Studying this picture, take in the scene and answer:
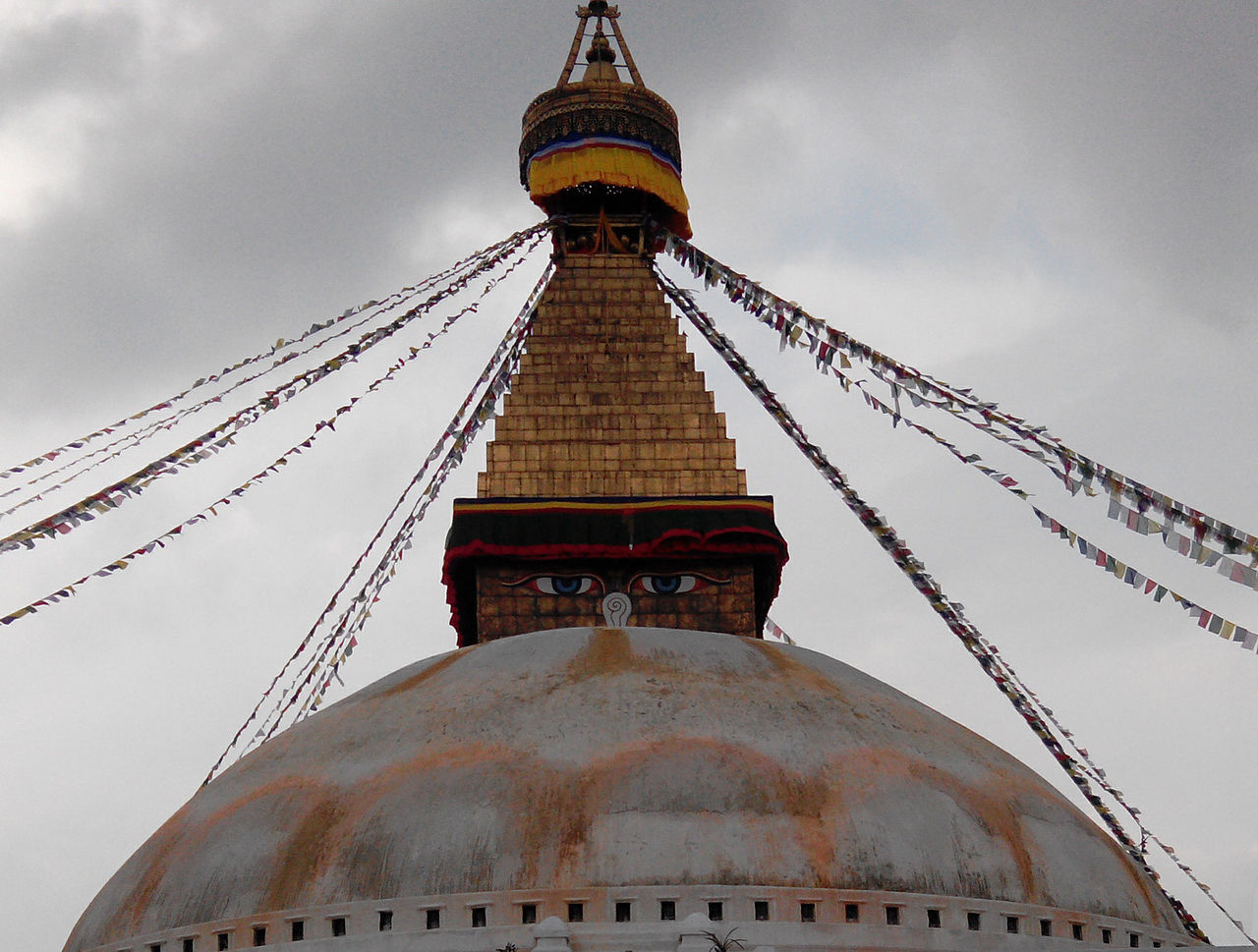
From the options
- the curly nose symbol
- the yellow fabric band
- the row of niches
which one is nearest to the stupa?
the row of niches

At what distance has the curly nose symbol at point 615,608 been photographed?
16141 mm

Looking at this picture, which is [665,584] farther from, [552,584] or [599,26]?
[599,26]

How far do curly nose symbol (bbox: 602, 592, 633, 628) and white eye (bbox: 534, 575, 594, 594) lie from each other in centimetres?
25

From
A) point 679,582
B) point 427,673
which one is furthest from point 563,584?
point 427,673

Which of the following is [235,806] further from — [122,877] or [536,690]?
[536,690]

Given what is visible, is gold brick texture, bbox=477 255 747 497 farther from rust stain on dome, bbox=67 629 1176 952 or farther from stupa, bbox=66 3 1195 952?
rust stain on dome, bbox=67 629 1176 952

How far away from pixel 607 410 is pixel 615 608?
7.30 ft

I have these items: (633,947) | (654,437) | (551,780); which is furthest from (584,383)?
(633,947)

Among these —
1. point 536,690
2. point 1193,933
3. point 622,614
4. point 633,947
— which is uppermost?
point 622,614

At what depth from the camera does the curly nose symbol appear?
16.1 metres

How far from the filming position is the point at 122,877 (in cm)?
1189

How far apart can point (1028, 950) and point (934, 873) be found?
0.78 m

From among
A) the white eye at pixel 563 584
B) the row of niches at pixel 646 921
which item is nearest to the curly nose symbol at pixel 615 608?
the white eye at pixel 563 584

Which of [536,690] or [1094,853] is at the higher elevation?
[536,690]
